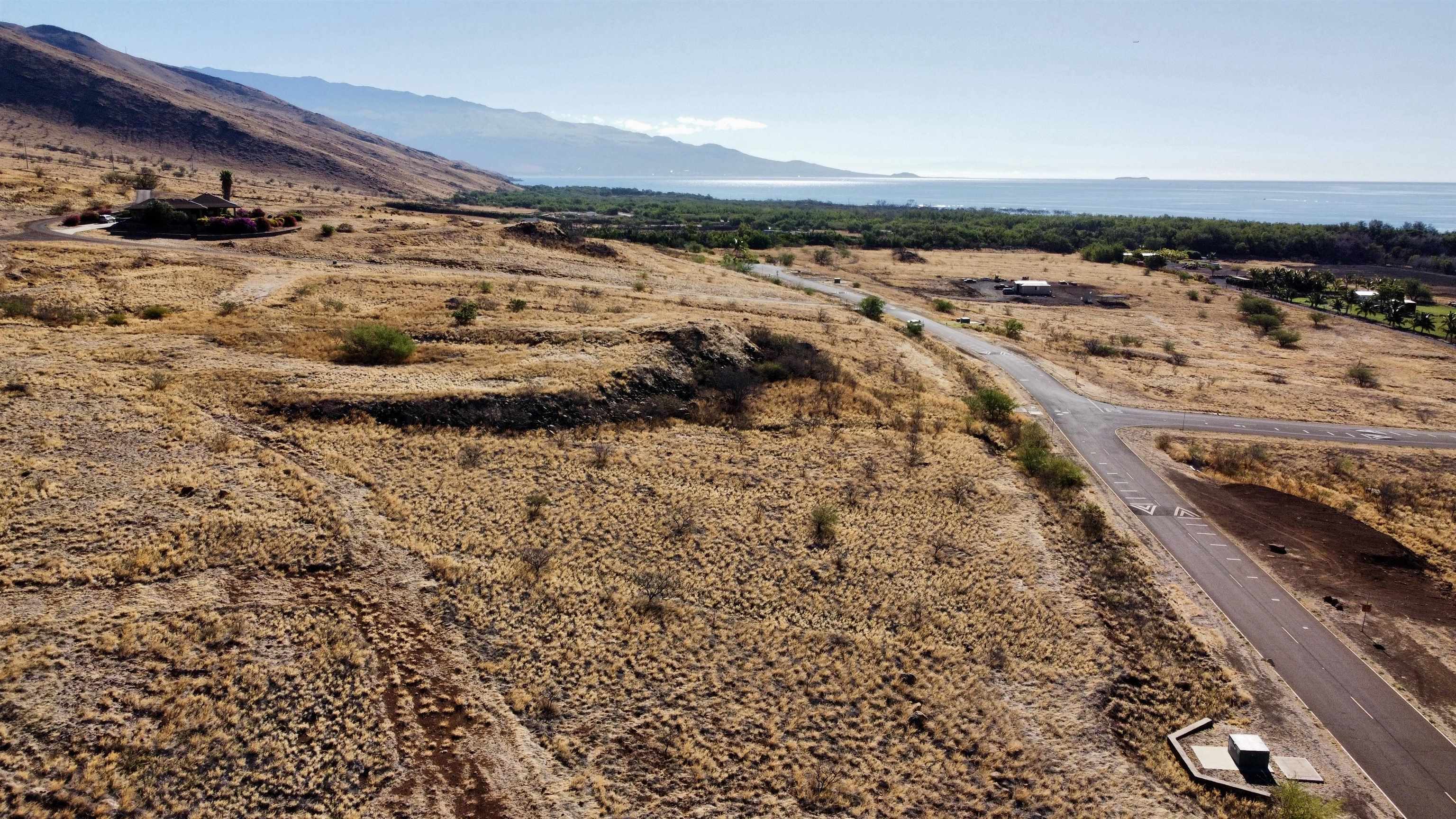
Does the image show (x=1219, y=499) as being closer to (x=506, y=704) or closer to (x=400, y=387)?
(x=506, y=704)

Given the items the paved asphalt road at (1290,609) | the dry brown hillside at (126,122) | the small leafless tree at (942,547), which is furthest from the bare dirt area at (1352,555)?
the dry brown hillside at (126,122)

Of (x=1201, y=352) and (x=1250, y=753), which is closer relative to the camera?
(x=1250, y=753)

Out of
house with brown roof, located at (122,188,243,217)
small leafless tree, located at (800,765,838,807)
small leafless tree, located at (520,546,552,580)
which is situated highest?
house with brown roof, located at (122,188,243,217)

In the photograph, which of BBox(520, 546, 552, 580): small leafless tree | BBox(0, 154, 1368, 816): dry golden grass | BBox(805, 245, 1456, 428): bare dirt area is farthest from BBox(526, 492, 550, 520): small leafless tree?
BBox(805, 245, 1456, 428): bare dirt area

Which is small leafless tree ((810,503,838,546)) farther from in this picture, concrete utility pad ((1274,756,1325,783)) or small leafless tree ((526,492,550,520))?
concrete utility pad ((1274,756,1325,783))

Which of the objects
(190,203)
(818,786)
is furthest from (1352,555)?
(190,203)

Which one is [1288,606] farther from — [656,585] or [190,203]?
[190,203]
